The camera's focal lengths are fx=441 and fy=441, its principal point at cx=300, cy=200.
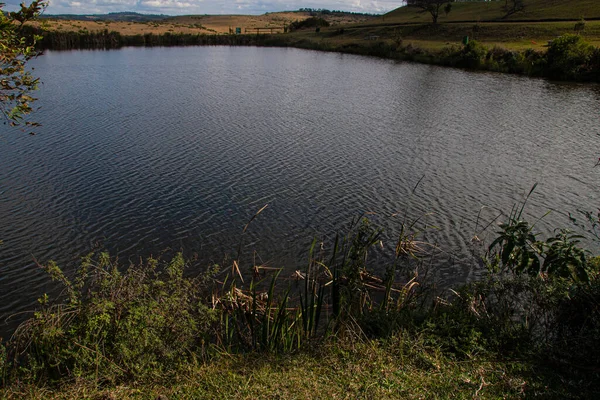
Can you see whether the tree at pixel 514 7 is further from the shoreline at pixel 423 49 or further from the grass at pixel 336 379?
the grass at pixel 336 379

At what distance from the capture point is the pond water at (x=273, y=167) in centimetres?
1414

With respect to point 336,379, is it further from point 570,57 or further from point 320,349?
point 570,57

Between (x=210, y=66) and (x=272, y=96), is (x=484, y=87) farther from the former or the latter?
(x=210, y=66)

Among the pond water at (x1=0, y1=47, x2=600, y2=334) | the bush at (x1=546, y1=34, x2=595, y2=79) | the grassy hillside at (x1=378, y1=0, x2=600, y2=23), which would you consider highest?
the grassy hillside at (x1=378, y1=0, x2=600, y2=23)

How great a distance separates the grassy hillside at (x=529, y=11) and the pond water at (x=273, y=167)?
39531 millimetres

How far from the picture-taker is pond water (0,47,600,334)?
46.4 ft

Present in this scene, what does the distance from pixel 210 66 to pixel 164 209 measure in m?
44.3

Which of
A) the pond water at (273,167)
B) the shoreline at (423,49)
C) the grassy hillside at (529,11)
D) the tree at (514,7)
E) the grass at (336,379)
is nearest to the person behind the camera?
the grass at (336,379)

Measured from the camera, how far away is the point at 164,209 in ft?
53.2

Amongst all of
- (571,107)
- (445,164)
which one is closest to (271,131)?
(445,164)

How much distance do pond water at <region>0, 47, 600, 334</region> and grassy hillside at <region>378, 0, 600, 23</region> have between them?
130ft

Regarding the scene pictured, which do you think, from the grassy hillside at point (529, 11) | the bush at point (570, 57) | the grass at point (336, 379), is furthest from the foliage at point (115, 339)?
the grassy hillside at point (529, 11)

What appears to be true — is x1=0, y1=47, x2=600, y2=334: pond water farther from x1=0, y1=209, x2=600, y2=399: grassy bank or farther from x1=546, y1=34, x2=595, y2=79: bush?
x1=546, y1=34, x2=595, y2=79: bush

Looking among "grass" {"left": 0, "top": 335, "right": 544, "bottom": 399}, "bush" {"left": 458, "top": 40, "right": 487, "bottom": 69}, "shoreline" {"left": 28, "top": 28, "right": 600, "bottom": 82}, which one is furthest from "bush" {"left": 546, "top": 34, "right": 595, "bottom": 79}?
"grass" {"left": 0, "top": 335, "right": 544, "bottom": 399}
